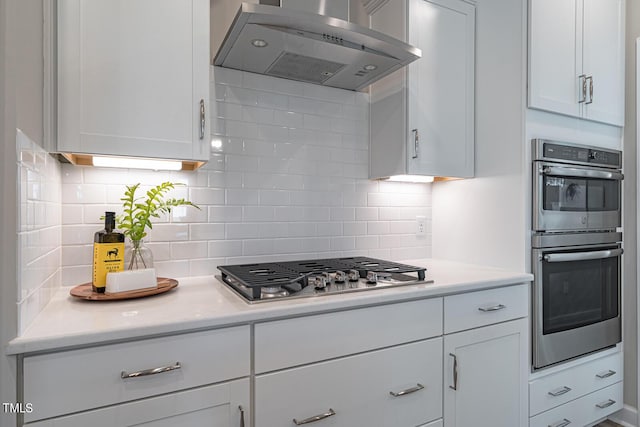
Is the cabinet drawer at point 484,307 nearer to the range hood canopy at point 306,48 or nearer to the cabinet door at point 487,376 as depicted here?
the cabinet door at point 487,376

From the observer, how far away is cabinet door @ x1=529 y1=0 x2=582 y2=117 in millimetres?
1924

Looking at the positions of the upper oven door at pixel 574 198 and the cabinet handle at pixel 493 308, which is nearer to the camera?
the cabinet handle at pixel 493 308

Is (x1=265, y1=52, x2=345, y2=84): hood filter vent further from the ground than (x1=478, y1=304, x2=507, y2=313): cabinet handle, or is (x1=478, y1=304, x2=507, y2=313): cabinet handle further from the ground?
(x1=265, y1=52, x2=345, y2=84): hood filter vent

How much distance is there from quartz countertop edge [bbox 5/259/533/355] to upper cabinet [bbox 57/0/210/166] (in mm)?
531

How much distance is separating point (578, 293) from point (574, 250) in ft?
0.81

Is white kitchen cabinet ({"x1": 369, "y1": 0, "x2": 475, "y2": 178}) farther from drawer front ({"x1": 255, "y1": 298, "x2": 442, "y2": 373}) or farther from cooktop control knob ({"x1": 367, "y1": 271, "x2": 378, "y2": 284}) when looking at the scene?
drawer front ({"x1": 255, "y1": 298, "x2": 442, "y2": 373})

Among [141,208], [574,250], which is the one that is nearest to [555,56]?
[574,250]

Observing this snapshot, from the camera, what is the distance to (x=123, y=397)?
1018 mm

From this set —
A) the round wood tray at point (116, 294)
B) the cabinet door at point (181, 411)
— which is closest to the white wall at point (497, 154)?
the cabinet door at point (181, 411)

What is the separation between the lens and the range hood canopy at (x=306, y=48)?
141cm

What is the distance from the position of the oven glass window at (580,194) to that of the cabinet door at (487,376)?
67 cm

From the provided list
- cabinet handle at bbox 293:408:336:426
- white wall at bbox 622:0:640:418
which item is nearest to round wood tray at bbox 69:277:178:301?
cabinet handle at bbox 293:408:336:426

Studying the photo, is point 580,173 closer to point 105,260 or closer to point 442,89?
point 442,89

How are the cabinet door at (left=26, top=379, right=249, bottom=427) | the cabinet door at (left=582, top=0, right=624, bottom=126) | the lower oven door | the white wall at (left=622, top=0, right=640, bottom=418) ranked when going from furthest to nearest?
the white wall at (left=622, top=0, right=640, bottom=418), the cabinet door at (left=582, top=0, right=624, bottom=126), the lower oven door, the cabinet door at (left=26, top=379, right=249, bottom=427)
